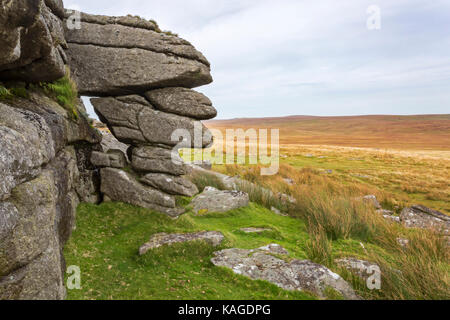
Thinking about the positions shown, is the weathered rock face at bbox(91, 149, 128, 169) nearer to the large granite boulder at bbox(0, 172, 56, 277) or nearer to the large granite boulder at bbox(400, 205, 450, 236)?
the large granite boulder at bbox(0, 172, 56, 277)

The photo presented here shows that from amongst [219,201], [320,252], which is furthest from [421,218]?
[219,201]

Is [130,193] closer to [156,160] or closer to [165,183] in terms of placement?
[165,183]

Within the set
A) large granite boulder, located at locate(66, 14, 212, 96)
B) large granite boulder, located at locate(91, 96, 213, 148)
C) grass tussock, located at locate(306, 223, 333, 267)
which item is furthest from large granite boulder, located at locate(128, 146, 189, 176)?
grass tussock, located at locate(306, 223, 333, 267)

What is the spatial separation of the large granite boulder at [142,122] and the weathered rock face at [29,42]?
2.53m

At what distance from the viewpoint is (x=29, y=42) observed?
6566 millimetres

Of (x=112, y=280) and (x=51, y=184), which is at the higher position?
(x=51, y=184)

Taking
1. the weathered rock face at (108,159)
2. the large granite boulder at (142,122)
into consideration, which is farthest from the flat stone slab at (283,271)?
the weathered rock face at (108,159)

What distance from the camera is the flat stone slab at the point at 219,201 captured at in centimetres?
1237

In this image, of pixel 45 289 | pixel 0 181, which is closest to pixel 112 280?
pixel 45 289

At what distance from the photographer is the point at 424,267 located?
6.74 m

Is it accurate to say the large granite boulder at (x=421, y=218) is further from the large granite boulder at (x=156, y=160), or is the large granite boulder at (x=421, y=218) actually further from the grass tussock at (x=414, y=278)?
the large granite boulder at (x=156, y=160)

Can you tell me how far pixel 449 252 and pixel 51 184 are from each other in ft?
36.7

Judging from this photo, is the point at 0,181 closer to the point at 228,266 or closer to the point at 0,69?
the point at 0,69

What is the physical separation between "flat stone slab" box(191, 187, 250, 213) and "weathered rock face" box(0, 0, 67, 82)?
7316 mm
